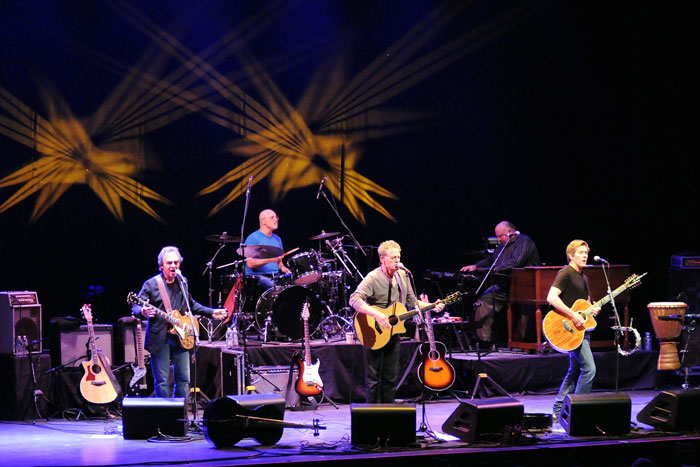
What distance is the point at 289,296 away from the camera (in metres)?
11.6

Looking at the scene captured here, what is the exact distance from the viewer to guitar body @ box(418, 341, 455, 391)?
11250 mm

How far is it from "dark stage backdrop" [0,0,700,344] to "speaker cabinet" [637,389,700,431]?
5.85 m

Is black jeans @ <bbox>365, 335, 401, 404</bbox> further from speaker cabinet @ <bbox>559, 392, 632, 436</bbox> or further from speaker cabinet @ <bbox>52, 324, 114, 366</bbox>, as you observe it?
speaker cabinet @ <bbox>52, 324, 114, 366</bbox>

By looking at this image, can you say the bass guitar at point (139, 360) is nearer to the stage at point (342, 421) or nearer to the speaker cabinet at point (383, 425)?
the stage at point (342, 421)

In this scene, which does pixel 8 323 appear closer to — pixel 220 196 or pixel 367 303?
pixel 220 196

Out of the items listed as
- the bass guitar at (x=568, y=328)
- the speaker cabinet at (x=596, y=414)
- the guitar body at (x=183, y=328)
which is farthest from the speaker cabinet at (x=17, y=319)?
the speaker cabinet at (x=596, y=414)

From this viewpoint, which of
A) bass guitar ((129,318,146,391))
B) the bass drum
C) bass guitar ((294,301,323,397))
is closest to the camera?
bass guitar ((129,318,146,391))

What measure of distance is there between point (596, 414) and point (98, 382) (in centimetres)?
587

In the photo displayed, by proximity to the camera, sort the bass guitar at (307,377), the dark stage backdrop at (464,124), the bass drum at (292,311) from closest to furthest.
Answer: the bass guitar at (307,377) → the bass drum at (292,311) → the dark stage backdrop at (464,124)

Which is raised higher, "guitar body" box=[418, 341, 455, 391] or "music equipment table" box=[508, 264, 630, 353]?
"music equipment table" box=[508, 264, 630, 353]

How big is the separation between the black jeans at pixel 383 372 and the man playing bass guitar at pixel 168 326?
1.74 m

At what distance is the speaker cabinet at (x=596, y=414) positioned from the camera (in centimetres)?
866

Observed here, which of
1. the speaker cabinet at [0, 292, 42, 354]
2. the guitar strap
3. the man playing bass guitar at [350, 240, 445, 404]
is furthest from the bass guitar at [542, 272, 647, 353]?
the speaker cabinet at [0, 292, 42, 354]

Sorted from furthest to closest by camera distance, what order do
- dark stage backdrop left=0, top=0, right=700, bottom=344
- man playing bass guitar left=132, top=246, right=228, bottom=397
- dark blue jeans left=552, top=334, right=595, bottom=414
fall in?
dark stage backdrop left=0, top=0, right=700, bottom=344, man playing bass guitar left=132, top=246, right=228, bottom=397, dark blue jeans left=552, top=334, right=595, bottom=414
